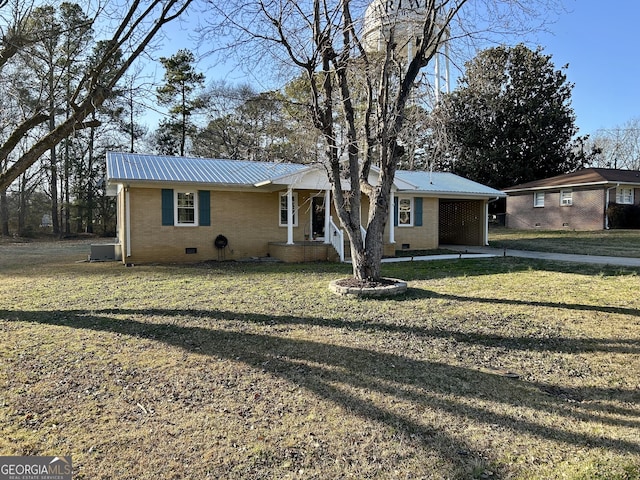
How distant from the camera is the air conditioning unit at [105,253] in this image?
1441 centimetres

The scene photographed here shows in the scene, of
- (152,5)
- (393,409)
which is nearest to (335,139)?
(152,5)

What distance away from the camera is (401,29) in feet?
25.6

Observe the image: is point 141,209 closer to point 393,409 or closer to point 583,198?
point 393,409

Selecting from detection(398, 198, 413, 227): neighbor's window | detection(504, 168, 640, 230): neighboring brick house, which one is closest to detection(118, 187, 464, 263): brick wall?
detection(398, 198, 413, 227): neighbor's window

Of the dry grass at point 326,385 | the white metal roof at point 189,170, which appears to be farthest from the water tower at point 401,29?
the white metal roof at point 189,170

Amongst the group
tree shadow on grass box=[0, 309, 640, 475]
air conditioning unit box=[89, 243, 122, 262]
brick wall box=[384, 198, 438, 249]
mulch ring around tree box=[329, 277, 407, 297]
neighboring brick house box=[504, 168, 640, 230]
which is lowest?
tree shadow on grass box=[0, 309, 640, 475]

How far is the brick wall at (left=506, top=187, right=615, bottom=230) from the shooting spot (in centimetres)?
2295

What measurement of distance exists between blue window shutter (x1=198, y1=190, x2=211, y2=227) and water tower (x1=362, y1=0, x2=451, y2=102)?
24.9 feet

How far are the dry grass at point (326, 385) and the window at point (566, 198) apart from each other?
1917 centimetres

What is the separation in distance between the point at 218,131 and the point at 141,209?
55.4 feet

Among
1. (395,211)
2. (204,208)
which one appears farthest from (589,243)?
(204,208)

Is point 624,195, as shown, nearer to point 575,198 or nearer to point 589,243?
point 575,198

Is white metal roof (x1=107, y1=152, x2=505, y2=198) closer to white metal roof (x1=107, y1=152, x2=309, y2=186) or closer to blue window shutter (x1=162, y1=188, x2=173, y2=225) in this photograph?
white metal roof (x1=107, y1=152, x2=309, y2=186)

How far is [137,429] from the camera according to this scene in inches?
119
